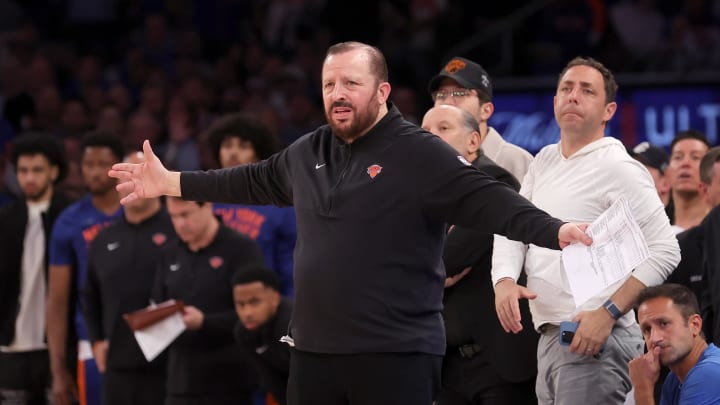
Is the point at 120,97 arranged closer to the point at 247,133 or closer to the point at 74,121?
the point at 74,121

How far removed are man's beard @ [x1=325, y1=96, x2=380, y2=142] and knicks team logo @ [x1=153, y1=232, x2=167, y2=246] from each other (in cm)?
293

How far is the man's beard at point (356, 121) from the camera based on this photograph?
4.06 m

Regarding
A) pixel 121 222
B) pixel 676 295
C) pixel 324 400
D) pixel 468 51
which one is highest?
pixel 468 51

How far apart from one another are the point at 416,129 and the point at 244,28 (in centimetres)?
885

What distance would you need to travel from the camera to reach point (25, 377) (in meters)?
7.46

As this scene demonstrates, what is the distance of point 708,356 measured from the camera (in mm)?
4949

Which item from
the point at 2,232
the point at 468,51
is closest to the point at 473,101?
the point at 2,232

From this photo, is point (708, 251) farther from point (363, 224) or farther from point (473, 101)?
point (363, 224)

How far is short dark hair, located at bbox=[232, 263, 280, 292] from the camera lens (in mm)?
6215

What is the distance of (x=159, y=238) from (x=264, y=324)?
1.05 metres

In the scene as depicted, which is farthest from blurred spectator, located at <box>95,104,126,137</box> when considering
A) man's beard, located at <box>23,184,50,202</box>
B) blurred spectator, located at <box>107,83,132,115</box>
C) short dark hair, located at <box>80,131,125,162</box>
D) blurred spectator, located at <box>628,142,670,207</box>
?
blurred spectator, located at <box>628,142,670,207</box>

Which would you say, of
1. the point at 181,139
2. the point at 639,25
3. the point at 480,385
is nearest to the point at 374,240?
the point at 480,385

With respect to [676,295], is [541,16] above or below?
above

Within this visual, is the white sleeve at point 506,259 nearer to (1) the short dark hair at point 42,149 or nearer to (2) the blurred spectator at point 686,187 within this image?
(2) the blurred spectator at point 686,187
